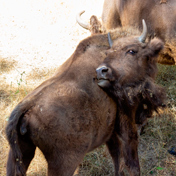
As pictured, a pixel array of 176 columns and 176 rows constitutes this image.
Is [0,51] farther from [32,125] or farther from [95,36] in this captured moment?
[32,125]

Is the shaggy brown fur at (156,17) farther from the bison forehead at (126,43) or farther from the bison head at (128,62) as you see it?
the bison head at (128,62)

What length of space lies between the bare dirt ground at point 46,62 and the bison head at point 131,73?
1107 millimetres

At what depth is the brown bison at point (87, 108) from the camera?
8.36 feet

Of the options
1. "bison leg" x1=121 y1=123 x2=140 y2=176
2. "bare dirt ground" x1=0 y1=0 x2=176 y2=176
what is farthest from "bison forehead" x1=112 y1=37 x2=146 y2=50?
"bare dirt ground" x1=0 y1=0 x2=176 y2=176

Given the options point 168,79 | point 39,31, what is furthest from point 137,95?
point 39,31

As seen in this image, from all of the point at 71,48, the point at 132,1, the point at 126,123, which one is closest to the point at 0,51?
the point at 71,48

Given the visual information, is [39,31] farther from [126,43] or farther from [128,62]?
[128,62]

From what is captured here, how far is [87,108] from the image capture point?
279 centimetres

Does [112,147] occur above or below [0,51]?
below

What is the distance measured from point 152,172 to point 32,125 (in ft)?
6.71

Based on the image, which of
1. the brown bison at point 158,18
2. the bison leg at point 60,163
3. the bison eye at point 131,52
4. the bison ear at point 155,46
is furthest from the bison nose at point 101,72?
the brown bison at point 158,18

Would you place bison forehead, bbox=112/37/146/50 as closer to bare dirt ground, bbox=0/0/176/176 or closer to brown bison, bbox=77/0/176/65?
brown bison, bbox=77/0/176/65

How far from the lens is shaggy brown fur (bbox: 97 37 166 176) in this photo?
3.08 metres

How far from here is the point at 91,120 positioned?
9.18ft
